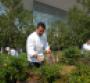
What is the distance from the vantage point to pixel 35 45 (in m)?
9.53

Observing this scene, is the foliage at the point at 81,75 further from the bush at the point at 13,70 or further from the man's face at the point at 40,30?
the man's face at the point at 40,30

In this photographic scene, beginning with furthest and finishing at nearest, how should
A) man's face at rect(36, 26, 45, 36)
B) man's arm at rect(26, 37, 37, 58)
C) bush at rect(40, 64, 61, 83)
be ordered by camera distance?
man's face at rect(36, 26, 45, 36) → man's arm at rect(26, 37, 37, 58) → bush at rect(40, 64, 61, 83)

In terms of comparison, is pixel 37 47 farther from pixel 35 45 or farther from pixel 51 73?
pixel 51 73

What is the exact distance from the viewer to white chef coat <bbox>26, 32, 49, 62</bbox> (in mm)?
9363

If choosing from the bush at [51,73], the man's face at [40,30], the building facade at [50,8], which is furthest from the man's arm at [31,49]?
the building facade at [50,8]

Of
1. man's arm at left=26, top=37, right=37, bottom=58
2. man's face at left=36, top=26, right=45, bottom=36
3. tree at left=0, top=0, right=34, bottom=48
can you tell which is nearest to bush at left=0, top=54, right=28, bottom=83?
man's arm at left=26, top=37, right=37, bottom=58

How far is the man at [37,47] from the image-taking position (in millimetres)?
9355

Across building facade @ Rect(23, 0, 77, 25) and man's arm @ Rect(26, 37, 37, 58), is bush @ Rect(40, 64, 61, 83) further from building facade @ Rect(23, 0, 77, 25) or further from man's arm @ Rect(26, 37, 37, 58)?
building facade @ Rect(23, 0, 77, 25)

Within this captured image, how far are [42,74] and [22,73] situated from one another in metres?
0.51

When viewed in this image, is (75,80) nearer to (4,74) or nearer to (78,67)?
(78,67)

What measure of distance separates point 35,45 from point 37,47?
0.24 feet

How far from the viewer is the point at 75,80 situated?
7523mm

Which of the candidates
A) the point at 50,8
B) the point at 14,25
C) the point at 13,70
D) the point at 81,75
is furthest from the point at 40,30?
the point at 50,8

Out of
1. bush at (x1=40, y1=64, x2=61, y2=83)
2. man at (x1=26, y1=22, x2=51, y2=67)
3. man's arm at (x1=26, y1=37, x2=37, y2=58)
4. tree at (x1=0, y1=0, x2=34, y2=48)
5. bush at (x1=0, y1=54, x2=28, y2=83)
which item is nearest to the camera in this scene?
bush at (x1=40, y1=64, x2=61, y2=83)
